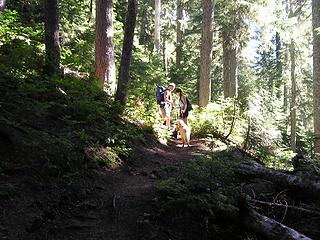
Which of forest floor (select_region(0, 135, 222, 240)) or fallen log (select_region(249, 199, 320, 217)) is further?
fallen log (select_region(249, 199, 320, 217))

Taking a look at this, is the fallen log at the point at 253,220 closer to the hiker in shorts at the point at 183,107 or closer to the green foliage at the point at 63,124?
the green foliage at the point at 63,124

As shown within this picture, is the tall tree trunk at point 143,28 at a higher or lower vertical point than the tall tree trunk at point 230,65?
higher

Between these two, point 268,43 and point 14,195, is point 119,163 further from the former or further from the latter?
point 268,43

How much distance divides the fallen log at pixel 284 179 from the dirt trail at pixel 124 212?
5.76 ft

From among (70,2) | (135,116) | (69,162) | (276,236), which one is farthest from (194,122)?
(276,236)

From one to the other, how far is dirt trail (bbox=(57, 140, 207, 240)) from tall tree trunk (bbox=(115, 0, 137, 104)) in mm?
3871

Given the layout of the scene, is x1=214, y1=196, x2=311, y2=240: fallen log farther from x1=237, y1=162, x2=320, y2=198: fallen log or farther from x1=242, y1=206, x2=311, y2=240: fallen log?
x1=237, y1=162, x2=320, y2=198: fallen log

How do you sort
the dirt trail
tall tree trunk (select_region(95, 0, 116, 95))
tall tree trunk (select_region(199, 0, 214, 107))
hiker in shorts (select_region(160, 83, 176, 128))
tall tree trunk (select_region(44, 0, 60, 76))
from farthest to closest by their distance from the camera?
tall tree trunk (select_region(199, 0, 214, 107)) → hiker in shorts (select_region(160, 83, 176, 128)) → tall tree trunk (select_region(95, 0, 116, 95)) → tall tree trunk (select_region(44, 0, 60, 76)) → the dirt trail

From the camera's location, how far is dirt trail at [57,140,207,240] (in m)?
4.90

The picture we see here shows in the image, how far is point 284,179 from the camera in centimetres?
625

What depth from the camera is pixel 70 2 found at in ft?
52.6

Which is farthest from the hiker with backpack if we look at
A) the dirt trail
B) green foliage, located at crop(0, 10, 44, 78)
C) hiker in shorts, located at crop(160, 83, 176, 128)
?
the dirt trail

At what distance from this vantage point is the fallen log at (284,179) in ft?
19.1

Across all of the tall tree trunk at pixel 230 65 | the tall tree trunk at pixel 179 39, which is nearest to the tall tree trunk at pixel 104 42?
the tall tree trunk at pixel 230 65
